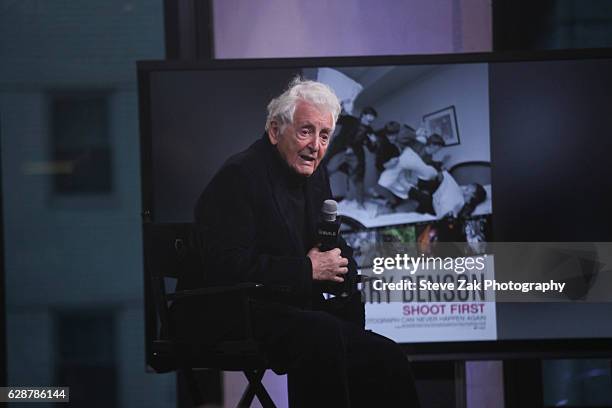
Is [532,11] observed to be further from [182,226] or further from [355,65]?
[182,226]

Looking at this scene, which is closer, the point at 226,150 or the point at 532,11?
the point at 226,150

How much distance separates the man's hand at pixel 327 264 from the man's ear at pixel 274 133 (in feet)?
1.48

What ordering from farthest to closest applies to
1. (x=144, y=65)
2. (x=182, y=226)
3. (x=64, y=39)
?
(x=64, y=39)
(x=144, y=65)
(x=182, y=226)

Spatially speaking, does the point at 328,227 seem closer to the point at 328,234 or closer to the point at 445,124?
the point at 328,234

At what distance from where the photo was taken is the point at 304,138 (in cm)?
312

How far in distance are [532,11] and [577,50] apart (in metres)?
0.70

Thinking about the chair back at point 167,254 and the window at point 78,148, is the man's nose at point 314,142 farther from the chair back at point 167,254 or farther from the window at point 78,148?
the window at point 78,148

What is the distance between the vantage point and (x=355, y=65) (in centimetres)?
357

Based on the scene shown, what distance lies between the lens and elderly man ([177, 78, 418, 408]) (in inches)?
106

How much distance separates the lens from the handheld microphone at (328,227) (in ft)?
9.64

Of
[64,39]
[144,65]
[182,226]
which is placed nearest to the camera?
[182,226]

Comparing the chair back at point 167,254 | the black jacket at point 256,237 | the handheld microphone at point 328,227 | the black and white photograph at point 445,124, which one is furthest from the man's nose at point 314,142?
the black and white photograph at point 445,124

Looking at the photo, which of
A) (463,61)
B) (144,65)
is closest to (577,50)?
Answer: (463,61)

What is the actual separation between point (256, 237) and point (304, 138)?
0.43 m
